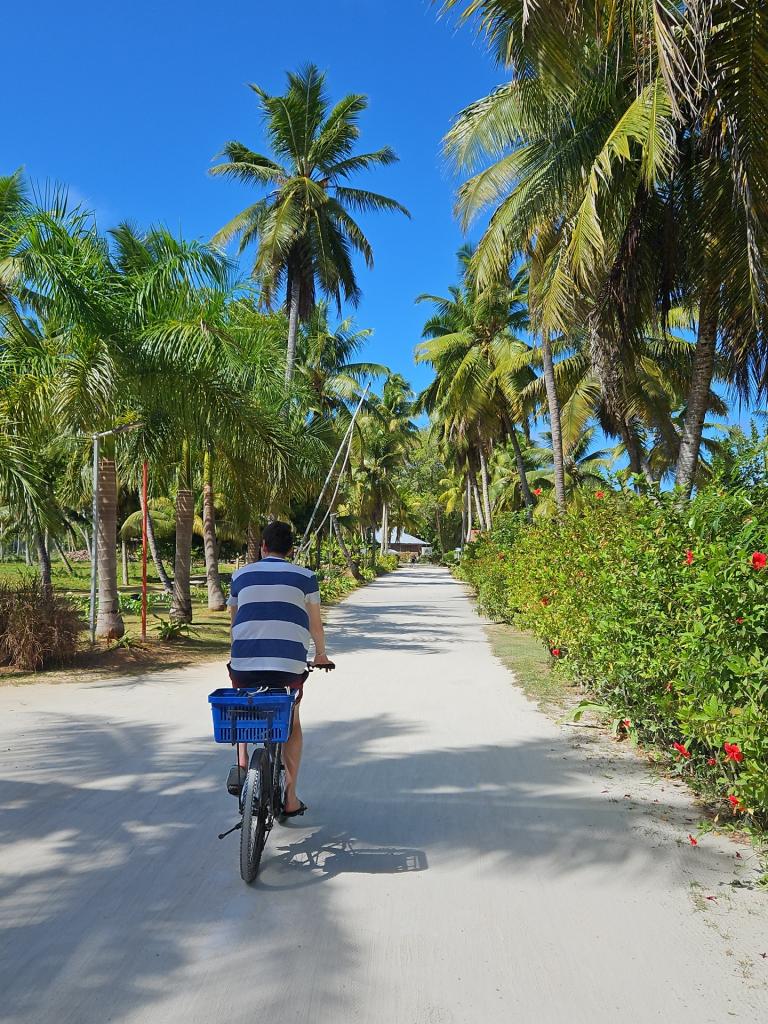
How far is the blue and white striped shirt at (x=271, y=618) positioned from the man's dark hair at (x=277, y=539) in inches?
4.6

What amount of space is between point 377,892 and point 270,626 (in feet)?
4.51

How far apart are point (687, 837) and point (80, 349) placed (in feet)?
30.5

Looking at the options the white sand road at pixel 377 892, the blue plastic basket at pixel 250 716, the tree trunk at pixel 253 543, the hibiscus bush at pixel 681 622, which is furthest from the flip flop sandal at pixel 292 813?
the tree trunk at pixel 253 543

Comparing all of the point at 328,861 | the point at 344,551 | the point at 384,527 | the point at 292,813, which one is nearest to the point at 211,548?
the point at 292,813

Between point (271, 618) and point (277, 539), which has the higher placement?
point (277, 539)

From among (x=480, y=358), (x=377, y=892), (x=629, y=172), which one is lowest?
(x=377, y=892)

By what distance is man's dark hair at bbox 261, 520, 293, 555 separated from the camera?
14.6ft

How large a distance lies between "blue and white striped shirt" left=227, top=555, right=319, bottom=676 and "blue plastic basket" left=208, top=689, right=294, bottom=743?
32 centimetres

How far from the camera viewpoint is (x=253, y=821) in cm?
385

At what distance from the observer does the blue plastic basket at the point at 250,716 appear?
3852 millimetres

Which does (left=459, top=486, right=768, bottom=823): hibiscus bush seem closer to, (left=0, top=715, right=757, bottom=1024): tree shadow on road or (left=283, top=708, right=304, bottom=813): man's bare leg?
(left=0, top=715, right=757, bottom=1024): tree shadow on road

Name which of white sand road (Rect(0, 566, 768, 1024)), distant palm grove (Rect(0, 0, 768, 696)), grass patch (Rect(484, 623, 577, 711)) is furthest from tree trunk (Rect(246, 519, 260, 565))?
white sand road (Rect(0, 566, 768, 1024))

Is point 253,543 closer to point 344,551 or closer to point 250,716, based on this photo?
point 344,551

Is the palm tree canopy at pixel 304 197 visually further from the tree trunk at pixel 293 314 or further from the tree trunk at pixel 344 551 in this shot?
the tree trunk at pixel 344 551
